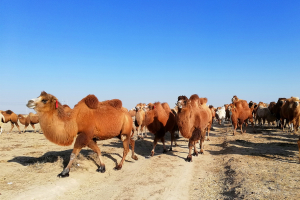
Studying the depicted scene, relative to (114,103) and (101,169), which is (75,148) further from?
(114,103)

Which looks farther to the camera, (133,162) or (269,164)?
(133,162)

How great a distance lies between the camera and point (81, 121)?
22.7 ft

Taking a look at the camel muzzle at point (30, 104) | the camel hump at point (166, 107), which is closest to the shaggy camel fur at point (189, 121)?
the camel hump at point (166, 107)

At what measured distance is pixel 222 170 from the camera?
7.64m

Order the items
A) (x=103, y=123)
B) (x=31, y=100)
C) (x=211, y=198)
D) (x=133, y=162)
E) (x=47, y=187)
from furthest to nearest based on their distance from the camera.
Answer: (x=133, y=162) → (x=103, y=123) → (x=31, y=100) → (x=47, y=187) → (x=211, y=198)

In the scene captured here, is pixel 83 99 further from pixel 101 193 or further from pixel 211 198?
pixel 211 198

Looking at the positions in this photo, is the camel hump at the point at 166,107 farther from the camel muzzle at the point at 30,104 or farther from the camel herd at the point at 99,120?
the camel muzzle at the point at 30,104

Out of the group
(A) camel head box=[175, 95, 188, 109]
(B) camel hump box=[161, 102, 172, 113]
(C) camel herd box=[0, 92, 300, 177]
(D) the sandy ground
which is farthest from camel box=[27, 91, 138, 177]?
(B) camel hump box=[161, 102, 172, 113]

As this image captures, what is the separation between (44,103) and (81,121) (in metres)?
1.27

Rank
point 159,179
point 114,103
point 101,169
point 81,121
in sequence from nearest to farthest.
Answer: point 159,179, point 81,121, point 101,169, point 114,103

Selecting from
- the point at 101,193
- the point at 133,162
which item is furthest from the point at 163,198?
the point at 133,162

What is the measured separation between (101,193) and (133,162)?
327cm

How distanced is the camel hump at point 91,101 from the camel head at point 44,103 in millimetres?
1071

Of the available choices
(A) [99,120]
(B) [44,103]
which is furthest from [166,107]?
(B) [44,103]
